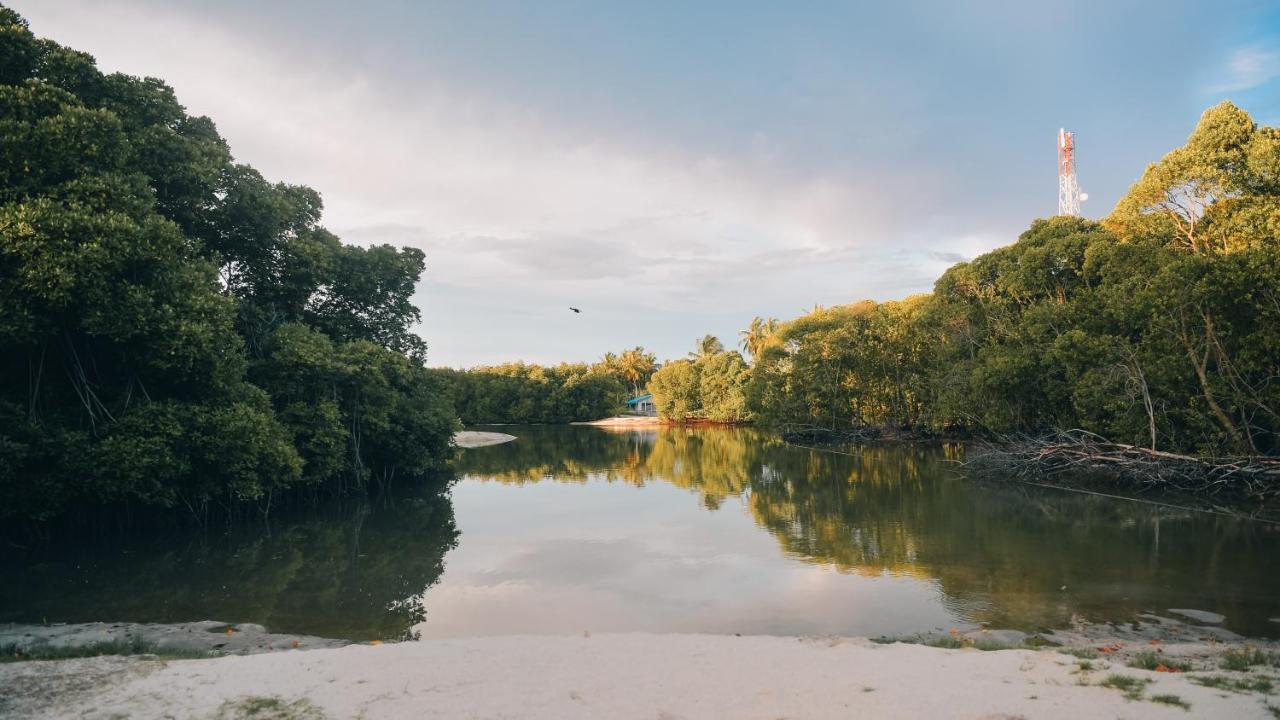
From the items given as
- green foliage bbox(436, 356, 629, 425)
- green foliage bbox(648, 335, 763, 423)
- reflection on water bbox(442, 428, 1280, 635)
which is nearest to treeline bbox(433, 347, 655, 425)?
green foliage bbox(436, 356, 629, 425)

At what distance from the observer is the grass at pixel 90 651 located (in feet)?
29.0

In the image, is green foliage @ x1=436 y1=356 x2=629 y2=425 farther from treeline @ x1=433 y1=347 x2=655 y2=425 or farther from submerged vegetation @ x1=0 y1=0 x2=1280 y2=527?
submerged vegetation @ x1=0 y1=0 x2=1280 y2=527

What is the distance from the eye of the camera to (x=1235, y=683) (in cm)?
675

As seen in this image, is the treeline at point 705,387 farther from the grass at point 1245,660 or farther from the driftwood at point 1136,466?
the grass at point 1245,660

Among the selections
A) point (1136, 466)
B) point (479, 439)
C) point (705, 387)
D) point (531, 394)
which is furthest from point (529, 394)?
point (1136, 466)

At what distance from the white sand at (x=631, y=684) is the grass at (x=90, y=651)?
0.63 meters

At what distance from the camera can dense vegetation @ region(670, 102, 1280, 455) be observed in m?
21.6

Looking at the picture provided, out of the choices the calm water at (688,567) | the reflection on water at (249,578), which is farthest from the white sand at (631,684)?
the reflection on water at (249,578)

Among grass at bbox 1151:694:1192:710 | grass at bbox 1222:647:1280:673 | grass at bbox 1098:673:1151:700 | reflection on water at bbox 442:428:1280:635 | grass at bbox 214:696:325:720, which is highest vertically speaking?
grass at bbox 214:696:325:720

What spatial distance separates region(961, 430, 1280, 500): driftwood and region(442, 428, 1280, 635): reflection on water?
1.38 meters

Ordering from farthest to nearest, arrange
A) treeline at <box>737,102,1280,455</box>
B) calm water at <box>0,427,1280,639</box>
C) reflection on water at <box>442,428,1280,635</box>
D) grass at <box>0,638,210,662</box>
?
1. treeline at <box>737,102,1280,455</box>
2. calm water at <box>0,427,1280,639</box>
3. reflection on water at <box>442,428,1280,635</box>
4. grass at <box>0,638,210,662</box>

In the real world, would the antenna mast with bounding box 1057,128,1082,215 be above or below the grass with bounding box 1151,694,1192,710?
above

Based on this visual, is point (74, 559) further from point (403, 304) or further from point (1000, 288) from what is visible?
point (1000, 288)

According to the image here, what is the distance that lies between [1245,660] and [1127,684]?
2.10m
